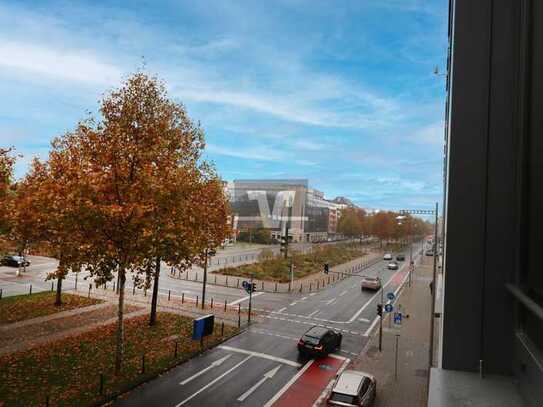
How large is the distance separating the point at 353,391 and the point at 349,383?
48 cm

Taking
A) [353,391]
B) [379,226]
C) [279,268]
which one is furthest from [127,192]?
[379,226]

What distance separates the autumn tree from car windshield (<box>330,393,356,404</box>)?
8255 mm

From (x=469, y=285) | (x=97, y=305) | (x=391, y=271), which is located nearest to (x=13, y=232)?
(x=97, y=305)

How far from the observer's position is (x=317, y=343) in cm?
1939

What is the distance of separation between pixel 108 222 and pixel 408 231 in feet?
367

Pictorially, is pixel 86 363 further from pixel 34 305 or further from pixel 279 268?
pixel 279 268

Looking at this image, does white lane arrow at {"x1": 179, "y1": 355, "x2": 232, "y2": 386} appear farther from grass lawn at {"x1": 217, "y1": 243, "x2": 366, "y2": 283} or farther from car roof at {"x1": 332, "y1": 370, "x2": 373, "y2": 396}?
grass lawn at {"x1": 217, "y1": 243, "x2": 366, "y2": 283}

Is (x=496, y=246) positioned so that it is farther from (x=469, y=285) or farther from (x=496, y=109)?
A: (x=496, y=109)

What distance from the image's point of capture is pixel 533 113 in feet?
12.0

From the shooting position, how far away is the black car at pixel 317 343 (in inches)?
762

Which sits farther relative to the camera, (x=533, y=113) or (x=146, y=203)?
(x=146, y=203)

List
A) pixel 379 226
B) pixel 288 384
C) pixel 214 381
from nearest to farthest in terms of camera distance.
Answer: pixel 214 381 → pixel 288 384 → pixel 379 226

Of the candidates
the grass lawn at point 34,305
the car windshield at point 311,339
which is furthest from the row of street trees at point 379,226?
the car windshield at point 311,339

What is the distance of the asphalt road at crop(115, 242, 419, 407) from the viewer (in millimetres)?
14859
